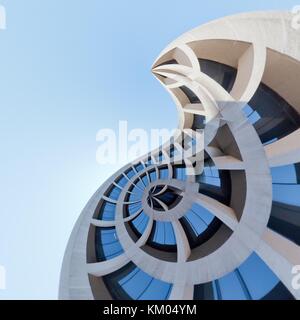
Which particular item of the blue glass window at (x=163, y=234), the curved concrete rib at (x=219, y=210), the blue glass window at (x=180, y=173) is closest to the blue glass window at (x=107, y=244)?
the blue glass window at (x=163, y=234)

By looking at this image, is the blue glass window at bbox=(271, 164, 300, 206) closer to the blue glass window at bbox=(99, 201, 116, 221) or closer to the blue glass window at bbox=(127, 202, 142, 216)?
the blue glass window at bbox=(127, 202, 142, 216)

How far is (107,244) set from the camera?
20141 millimetres

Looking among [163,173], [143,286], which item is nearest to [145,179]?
[163,173]

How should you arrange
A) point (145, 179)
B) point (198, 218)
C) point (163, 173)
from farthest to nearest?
point (145, 179), point (163, 173), point (198, 218)

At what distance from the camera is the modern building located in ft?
44.0

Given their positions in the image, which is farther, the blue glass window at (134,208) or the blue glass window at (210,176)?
the blue glass window at (134,208)

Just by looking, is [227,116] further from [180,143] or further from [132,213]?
[132,213]

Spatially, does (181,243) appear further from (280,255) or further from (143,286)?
(280,255)

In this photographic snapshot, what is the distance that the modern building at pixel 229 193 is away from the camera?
44.0 ft

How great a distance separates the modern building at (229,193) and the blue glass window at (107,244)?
522 mm

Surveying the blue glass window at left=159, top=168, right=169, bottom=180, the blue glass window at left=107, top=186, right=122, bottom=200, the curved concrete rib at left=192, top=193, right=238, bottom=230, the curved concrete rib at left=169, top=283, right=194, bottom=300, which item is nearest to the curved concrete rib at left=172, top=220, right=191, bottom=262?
the curved concrete rib at left=169, top=283, right=194, bottom=300

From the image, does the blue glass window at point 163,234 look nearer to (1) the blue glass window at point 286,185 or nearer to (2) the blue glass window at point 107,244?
(2) the blue glass window at point 107,244

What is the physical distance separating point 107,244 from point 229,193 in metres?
10.3
